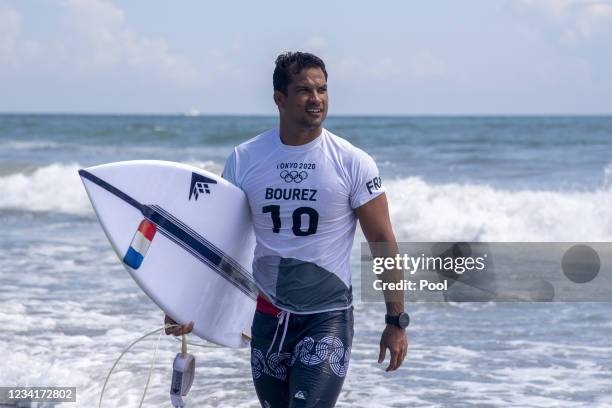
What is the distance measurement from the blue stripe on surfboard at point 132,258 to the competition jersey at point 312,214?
0.61 meters

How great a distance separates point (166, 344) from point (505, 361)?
223 cm

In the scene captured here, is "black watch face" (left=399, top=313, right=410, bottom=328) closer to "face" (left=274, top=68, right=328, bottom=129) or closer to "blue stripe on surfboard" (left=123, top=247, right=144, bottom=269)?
"face" (left=274, top=68, right=328, bottom=129)

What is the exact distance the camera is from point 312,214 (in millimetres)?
3084

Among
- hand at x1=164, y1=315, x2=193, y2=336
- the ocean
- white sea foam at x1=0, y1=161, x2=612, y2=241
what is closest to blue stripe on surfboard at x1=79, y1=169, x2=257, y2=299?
hand at x1=164, y1=315, x2=193, y2=336

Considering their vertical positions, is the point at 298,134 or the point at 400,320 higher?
the point at 298,134

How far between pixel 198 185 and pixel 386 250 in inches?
33.6

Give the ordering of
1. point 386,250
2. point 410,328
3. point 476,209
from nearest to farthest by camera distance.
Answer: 1. point 386,250
2. point 410,328
3. point 476,209

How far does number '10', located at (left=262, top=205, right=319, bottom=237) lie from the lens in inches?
121

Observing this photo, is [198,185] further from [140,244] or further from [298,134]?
[298,134]

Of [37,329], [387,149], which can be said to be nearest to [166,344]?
[37,329]

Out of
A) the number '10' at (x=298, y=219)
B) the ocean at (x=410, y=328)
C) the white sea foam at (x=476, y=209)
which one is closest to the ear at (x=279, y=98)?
the number '10' at (x=298, y=219)

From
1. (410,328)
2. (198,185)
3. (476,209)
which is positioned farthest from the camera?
(476,209)

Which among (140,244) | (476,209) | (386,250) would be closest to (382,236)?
(386,250)

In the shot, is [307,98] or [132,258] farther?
[132,258]
